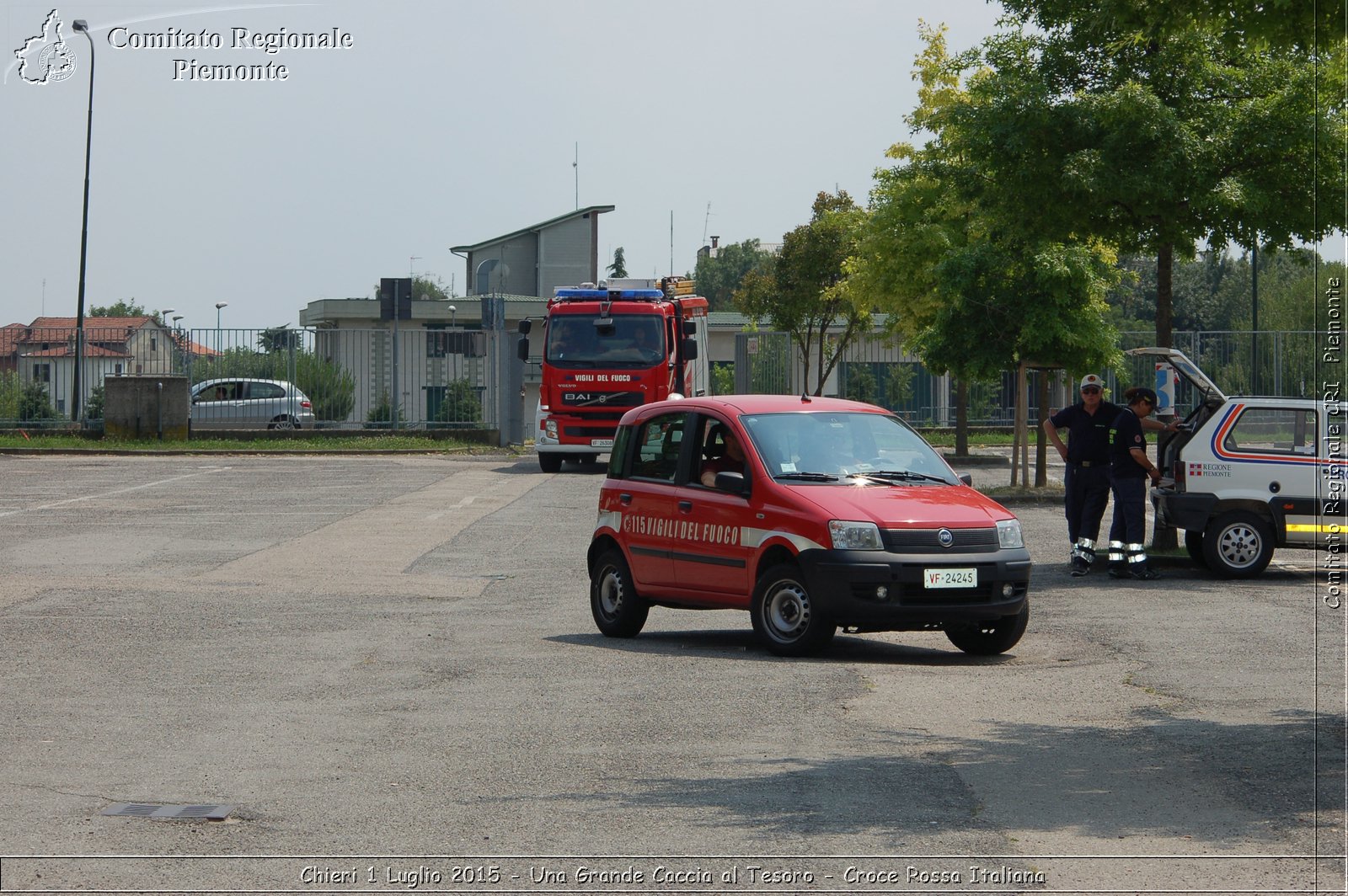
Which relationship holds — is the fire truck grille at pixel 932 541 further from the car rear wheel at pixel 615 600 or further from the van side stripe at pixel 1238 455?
the van side stripe at pixel 1238 455

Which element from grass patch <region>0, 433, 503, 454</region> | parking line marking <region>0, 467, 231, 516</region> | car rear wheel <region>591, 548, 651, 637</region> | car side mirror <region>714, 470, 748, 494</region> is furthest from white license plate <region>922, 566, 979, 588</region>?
grass patch <region>0, 433, 503, 454</region>

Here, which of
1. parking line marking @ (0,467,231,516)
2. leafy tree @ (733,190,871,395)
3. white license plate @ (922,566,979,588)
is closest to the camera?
white license plate @ (922,566,979,588)

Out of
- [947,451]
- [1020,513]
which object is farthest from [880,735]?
[947,451]

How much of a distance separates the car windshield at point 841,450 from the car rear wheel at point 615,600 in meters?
1.57

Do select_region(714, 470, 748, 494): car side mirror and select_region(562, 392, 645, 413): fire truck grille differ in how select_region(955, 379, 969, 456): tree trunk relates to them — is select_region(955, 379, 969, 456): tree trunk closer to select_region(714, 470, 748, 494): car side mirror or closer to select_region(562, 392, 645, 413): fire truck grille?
select_region(562, 392, 645, 413): fire truck grille

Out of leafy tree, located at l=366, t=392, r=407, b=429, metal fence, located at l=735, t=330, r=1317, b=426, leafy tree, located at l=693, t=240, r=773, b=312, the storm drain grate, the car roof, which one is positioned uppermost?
leafy tree, located at l=693, t=240, r=773, b=312

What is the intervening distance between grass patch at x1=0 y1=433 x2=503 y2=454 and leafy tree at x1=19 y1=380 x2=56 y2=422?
1.64 feet

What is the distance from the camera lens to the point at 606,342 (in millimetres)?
30016

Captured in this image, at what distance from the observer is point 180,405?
37.6 m

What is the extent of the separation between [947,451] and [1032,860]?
3262cm

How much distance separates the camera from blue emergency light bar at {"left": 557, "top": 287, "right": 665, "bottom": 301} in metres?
30.1

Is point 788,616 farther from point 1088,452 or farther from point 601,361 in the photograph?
point 601,361

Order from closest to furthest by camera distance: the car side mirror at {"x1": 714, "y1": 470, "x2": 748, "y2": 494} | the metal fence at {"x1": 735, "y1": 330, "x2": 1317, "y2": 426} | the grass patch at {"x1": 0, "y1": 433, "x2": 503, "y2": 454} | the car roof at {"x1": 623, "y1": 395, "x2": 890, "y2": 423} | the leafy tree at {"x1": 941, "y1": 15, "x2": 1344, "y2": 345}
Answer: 1. the car side mirror at {"x1": 714, "y1": 470, "x2": 748, "y2": 494}
2. the car roof at {"x1": 623, "y1": 395, "x2": 890, "y2": 423}
3. the leafy tree at {"x1": 941, "y1": 15, "x2": 1344, "y2": 345}
4. the grass patch at {"x1": 0, "y1": 433, "x2": 503, "y2": 454}
5. the metal fence at {"x1": 735, "y1": 330, "x2": 1317, "y2": 426}

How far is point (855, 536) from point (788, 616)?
0.79 m
